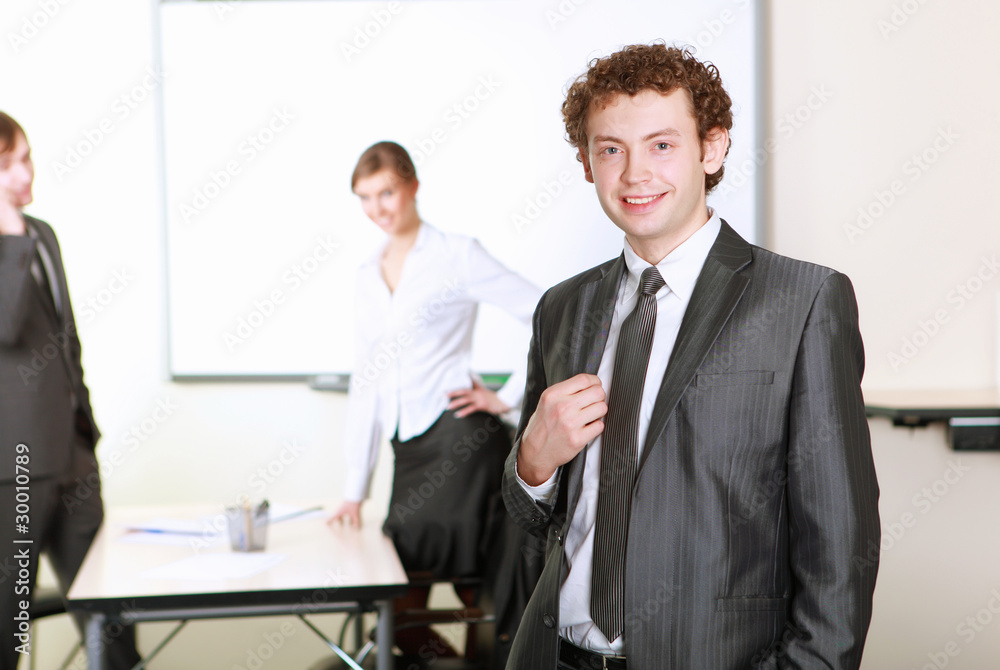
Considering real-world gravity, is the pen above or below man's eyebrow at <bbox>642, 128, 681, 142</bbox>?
below

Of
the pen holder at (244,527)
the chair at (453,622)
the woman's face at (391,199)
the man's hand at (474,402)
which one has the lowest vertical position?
the chair at (453,622)

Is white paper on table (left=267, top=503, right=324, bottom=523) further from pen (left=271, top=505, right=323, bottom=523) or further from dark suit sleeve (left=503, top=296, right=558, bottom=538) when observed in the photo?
dark suit sleeve (left=503, top=296, right=558, bottom=538)

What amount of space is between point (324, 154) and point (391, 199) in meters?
0.39

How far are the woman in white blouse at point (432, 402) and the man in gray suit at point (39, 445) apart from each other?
947 mm

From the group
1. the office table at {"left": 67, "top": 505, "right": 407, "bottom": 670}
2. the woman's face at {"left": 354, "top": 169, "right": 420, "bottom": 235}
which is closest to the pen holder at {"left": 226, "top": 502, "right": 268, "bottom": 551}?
the office table at {"left": 67, "top": 505, "right": 407, "bottom": 670}

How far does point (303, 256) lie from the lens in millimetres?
3395

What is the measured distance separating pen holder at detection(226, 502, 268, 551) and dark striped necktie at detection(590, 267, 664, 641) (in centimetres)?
136

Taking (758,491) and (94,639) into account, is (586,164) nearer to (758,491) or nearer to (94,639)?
(758,491)

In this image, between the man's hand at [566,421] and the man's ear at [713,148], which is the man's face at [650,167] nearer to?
the man's ear at [713,148]

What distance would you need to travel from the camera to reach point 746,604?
1.06 m

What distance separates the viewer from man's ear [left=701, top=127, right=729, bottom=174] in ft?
4.19

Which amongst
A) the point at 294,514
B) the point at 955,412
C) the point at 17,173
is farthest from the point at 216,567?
the point at 955,412

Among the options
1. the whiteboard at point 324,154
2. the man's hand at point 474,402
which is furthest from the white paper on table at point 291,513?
the whiteboard at point 324,154

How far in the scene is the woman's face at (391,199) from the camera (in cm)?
325
